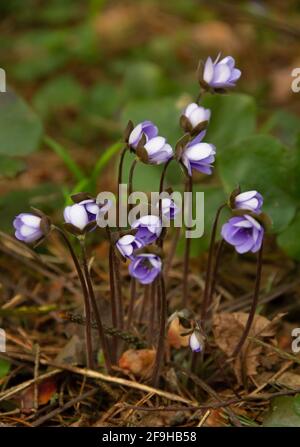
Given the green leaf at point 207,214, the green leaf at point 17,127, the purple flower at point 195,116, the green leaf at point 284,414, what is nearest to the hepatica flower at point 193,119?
the purple flower at point 195,116

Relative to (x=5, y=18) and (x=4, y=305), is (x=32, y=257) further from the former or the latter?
(x=5, y=18)

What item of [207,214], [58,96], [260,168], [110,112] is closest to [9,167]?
[207,214]

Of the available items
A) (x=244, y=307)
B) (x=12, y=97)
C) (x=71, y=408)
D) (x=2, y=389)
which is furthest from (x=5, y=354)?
(x=12, y=97)

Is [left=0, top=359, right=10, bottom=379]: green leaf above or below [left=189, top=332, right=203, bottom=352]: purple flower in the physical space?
below

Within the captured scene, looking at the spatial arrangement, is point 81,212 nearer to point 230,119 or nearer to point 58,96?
point 230,119

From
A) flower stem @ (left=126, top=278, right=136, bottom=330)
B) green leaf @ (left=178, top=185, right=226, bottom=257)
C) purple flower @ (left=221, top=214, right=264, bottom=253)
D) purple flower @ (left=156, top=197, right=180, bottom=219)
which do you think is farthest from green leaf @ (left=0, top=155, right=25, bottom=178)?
purple flower @ (left=221, top=214, right=264, bottom=253)

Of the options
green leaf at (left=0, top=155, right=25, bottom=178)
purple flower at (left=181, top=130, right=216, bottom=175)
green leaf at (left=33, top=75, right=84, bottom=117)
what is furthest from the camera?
green leaf at (left=33, top=75, right=84, bottom=117)

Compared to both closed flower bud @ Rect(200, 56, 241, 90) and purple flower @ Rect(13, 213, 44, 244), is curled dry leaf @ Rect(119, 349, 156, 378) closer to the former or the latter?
purple flower @ Rect(13, 213, 44, 244)
